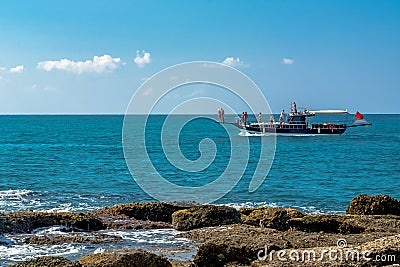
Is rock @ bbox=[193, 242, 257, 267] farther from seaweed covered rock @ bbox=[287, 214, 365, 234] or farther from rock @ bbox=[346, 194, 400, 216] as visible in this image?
rock @ bbox=[346, 194, 400, 216]

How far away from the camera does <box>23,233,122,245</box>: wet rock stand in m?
18.4

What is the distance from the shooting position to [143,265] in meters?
13.4

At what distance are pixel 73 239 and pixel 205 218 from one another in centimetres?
520

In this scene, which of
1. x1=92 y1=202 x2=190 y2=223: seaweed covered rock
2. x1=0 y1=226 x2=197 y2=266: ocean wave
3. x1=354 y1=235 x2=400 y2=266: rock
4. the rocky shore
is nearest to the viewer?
x1=354 y1=235 x2=400 y2=266: rock

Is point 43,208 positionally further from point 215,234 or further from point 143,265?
point 143,265

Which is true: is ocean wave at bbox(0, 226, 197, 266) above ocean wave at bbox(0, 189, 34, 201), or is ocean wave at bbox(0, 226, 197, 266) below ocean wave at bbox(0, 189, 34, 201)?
above

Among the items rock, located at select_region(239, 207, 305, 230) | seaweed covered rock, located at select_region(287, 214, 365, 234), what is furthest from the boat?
seaweed covered rock, located at select_region(287, 214, 365, 234)

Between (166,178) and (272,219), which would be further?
(166,178)

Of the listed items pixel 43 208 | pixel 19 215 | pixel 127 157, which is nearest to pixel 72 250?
pixel 19 215

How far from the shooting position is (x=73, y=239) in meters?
18.8

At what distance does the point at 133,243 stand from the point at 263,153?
6747 centimetres

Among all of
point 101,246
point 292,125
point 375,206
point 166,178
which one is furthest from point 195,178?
point 292,125

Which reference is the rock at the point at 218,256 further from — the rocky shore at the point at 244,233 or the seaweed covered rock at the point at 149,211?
the seaweed covered rock at the point at 149,211

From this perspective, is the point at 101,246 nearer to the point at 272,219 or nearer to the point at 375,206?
the point at 272,219
